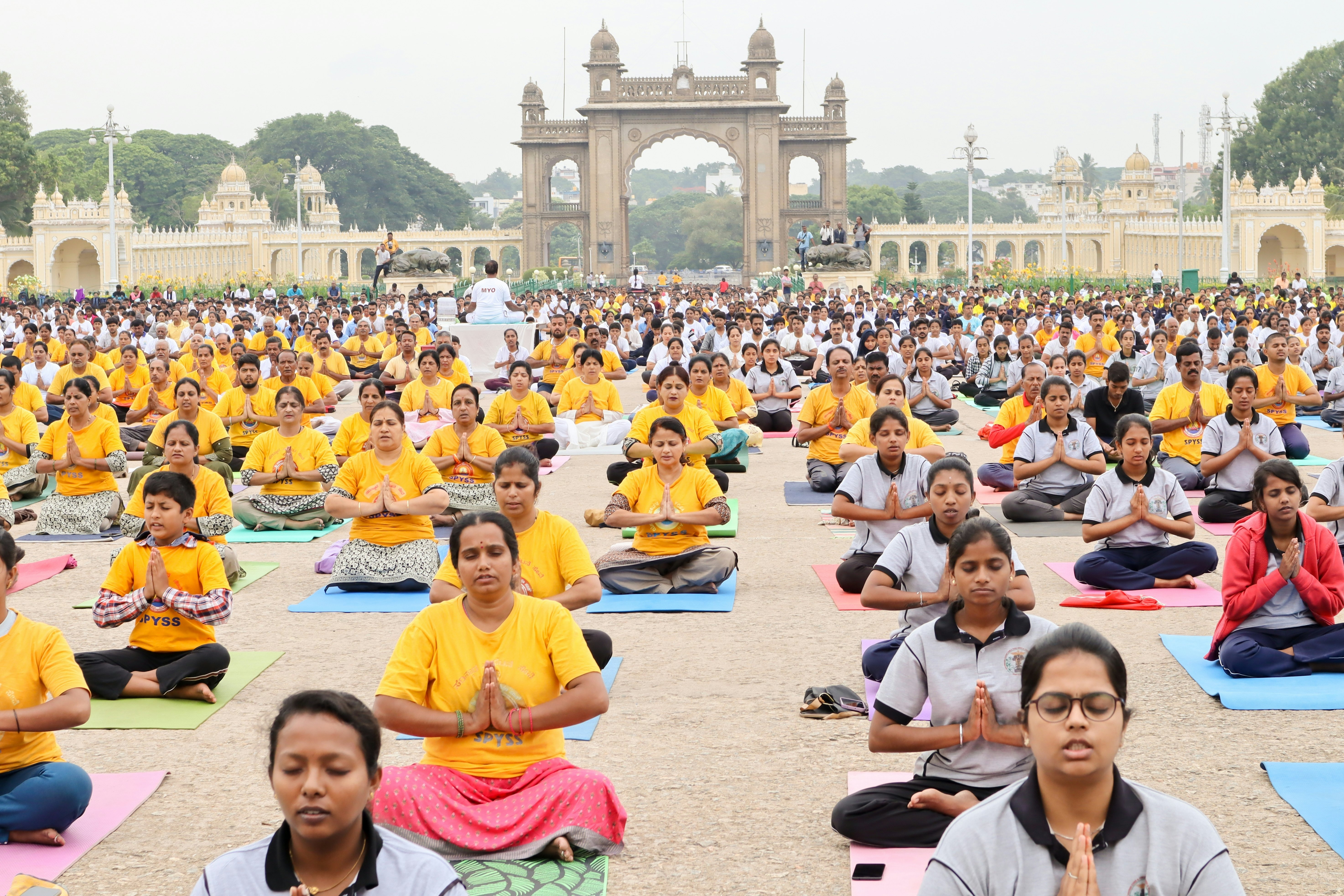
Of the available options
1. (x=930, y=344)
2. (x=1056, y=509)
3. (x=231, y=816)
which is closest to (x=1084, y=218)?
(x=930, y=344)

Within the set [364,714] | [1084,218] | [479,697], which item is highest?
[1084,218]

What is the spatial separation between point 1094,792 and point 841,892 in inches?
64.9

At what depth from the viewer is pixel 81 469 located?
985 centimetres

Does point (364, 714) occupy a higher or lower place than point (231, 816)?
higher

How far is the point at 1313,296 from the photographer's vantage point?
29.7 metres

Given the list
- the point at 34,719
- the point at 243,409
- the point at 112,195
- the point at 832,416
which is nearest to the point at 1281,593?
the point at 34,719

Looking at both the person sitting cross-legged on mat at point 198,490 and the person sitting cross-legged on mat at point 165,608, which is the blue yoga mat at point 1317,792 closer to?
the person sitting cross-legged on mat at point 165,608

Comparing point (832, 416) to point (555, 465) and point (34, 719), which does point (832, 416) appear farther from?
point (34, 719)

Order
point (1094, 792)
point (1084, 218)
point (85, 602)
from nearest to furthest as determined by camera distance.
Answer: point (1094, 792) < point (85, 602) < point (1084, 218)

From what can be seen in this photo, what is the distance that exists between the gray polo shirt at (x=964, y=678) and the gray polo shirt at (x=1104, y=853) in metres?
1.40

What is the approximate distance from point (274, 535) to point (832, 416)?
3.92m

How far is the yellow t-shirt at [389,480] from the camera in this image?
7906mm

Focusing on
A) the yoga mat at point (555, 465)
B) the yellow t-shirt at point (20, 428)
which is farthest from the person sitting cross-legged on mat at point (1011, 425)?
the yellow t-shirt at point (20, 428)

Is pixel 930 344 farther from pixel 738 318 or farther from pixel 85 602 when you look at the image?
pixel 85 602
